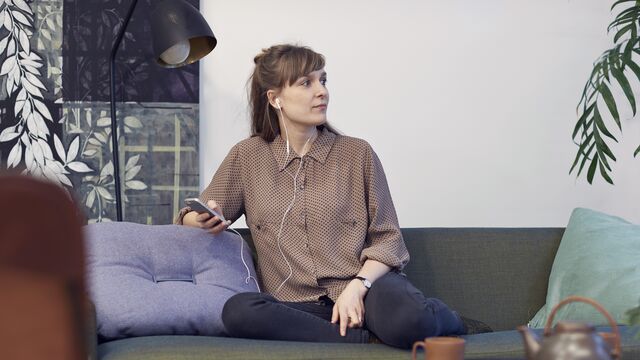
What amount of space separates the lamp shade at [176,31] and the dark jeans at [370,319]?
0.90 m

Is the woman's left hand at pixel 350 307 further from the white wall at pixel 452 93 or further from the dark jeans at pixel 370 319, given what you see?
the white wall at pixel 452 93

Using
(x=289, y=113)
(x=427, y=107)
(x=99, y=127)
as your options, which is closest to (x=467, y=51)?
(x=427, y=107)

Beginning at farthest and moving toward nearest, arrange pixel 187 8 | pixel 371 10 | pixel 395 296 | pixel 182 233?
pixel 371 10, pixel 187 8, pixel 182 233, pixel 395 296

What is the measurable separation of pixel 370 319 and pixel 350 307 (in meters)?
0.08

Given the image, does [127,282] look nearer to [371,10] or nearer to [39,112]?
[39,112]

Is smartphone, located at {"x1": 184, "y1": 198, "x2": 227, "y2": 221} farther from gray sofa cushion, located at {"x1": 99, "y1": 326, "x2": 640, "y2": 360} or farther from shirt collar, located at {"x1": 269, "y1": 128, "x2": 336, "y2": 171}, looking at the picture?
gray sofa cushion, located at {"x1": 99, "y1": 326, "x2": 640, "y2": 360}

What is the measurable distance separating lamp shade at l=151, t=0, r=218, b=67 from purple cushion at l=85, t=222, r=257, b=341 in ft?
1.93

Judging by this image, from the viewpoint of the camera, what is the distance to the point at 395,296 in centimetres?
255

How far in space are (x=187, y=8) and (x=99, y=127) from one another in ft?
2.28

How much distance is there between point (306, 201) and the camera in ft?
9.68

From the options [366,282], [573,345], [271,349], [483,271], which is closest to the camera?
[573,345]

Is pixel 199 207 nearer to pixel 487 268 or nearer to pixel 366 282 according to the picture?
pixel 366 282

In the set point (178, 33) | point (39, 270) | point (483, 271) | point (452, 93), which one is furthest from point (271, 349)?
point (452, 93)

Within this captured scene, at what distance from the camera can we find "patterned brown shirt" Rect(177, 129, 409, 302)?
2.88m
